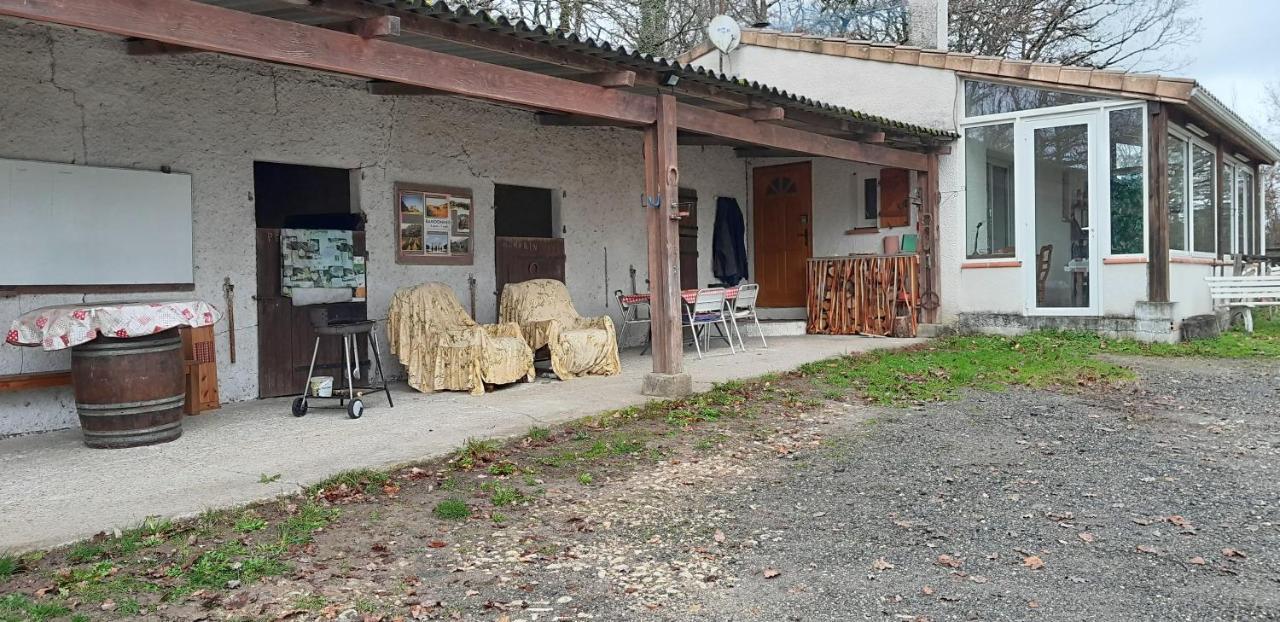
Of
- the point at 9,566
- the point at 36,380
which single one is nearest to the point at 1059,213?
the point at 36,380

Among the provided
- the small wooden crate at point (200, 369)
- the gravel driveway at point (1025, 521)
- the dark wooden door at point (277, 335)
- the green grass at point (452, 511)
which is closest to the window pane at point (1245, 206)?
the gravel driveway at point (1025, 521)

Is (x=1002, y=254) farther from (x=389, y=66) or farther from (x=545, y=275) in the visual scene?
(x=389, y=66)

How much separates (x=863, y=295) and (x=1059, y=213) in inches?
94.6

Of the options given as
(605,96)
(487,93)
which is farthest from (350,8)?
(605,96)

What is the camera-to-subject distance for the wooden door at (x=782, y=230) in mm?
12234

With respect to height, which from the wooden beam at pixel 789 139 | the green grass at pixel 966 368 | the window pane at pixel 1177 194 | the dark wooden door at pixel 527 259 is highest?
the wooden beam at pixel 789 139

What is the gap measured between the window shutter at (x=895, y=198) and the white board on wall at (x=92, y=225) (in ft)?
26.6

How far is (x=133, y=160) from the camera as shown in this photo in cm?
634

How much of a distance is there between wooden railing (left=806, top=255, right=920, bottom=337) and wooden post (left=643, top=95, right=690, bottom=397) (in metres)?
4.82

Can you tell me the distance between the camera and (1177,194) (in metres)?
10.2

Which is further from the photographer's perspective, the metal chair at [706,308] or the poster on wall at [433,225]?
the metal chair at [706,308]

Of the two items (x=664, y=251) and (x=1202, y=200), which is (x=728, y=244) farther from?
(x=1202, y=200)

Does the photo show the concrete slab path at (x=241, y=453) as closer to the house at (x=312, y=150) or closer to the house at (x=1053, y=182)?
the house at (x=312, y=150)

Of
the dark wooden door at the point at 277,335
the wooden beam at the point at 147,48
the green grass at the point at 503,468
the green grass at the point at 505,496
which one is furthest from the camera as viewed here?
the dark wooden door at the point at 277,335
